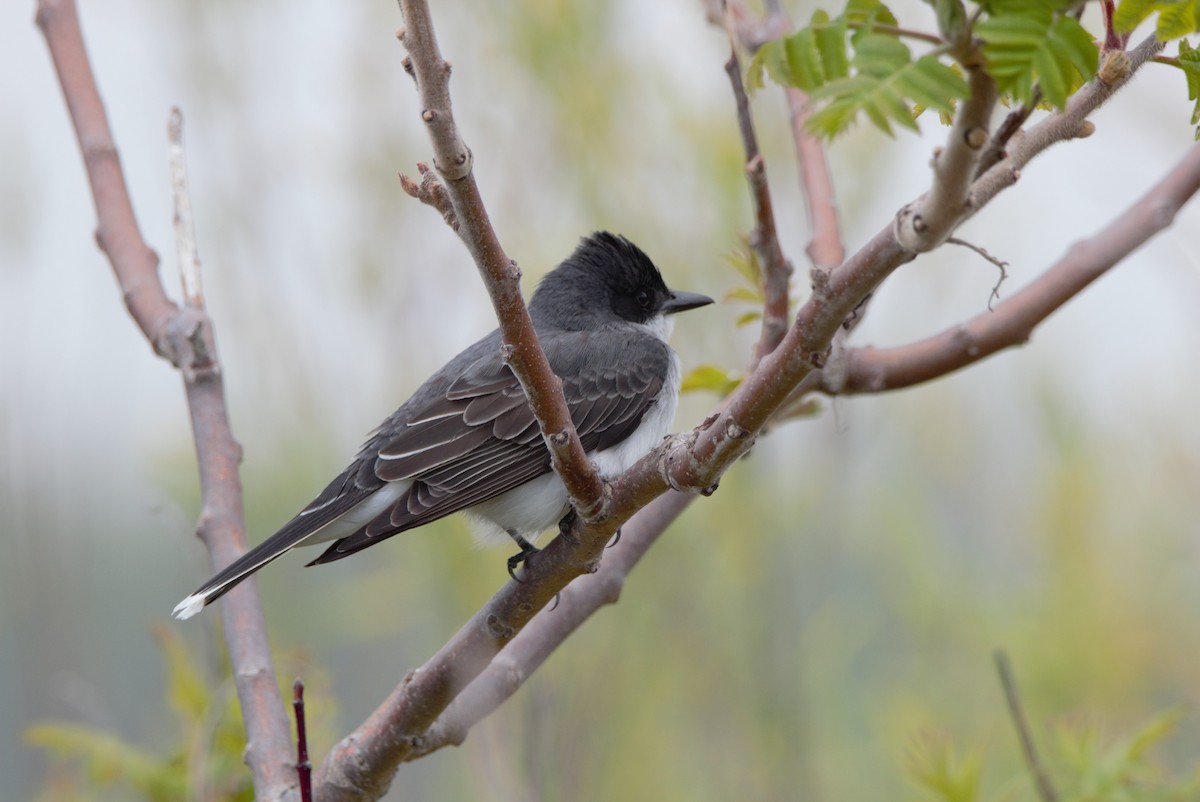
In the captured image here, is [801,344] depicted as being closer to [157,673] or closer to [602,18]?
[602,18]

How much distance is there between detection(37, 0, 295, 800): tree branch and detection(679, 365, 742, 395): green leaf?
4.32 feet

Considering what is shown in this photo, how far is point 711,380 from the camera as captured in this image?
340 centimetres

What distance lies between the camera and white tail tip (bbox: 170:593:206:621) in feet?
9.91

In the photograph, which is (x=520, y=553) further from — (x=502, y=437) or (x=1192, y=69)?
(x=1192, y=69)

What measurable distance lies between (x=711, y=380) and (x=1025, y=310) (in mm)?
866

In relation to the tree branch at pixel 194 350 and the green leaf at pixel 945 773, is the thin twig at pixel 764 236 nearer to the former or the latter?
the green leaf at pixel 945 773

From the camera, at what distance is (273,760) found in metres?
2.85

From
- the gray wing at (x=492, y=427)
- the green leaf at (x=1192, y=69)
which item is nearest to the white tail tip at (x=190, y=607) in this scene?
the gray wing at (x=492, y=427)

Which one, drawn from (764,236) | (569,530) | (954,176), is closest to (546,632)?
(569,530)

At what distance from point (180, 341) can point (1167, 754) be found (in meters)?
4.55

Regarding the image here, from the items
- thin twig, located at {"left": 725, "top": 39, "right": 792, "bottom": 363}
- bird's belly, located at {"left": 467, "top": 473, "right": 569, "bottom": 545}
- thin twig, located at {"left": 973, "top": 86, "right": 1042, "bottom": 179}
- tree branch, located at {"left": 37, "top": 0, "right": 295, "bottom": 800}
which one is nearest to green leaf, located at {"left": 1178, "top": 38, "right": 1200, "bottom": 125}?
thin twig, located at {"left": 973, "top": 86, "right": 1042, "bottom": 179}

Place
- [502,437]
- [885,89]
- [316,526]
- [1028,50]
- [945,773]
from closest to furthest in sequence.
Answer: [1028,50]
[885,89]
[945,773]
[316,526]
[502,437]

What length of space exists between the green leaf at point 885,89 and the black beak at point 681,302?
139 inches

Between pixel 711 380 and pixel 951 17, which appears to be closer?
pixel 951 17
